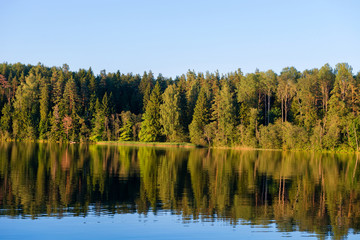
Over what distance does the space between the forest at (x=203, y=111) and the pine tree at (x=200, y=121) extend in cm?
26

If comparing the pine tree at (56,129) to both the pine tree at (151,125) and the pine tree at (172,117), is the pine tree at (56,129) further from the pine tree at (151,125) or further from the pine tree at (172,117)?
the pine tree at (172,117)

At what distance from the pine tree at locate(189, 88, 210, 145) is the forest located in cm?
26

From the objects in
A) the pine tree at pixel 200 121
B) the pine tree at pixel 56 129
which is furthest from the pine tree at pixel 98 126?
the pine tree at pixel 200 121

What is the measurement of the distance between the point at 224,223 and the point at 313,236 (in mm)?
4160

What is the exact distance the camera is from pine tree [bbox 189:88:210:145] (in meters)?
100

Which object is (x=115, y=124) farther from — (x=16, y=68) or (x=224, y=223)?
(x=224, y=223)

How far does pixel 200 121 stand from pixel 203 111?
3.06 m

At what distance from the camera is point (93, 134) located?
111 meters

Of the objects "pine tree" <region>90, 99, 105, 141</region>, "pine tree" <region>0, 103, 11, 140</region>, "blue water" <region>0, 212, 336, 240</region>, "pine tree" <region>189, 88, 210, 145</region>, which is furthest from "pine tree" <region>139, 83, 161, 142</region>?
"blue water" <region>0, 212, 336, 240</region>

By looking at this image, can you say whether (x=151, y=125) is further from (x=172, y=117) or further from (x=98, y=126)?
(x=98, y=126)

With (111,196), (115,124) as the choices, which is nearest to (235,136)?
(115,124)

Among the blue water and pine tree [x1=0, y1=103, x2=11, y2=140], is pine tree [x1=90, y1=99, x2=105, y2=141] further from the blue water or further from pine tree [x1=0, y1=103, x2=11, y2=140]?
the blue water

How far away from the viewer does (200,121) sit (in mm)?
102500

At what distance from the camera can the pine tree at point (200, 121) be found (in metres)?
100
